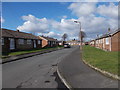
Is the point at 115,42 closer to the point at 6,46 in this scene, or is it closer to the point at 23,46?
the point at 6,46

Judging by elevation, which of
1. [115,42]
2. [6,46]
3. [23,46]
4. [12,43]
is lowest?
[23,46]

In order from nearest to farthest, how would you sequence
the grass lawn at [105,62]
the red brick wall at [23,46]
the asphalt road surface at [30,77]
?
the asphalt road surface at [30,77] < the grass lawn at [105,62] < the red brick wall at [23,46]

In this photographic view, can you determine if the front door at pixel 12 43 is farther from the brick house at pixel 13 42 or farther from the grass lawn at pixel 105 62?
the grass lawn at pixel 105 62

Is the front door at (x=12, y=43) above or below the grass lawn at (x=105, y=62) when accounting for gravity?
above

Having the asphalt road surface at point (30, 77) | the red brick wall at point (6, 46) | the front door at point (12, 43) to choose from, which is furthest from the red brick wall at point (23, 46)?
the asphalt road surface at point (30, 77)

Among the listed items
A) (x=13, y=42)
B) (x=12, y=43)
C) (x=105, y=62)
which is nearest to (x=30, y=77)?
(x=105, y=62)

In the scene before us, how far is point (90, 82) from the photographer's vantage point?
5285 mm

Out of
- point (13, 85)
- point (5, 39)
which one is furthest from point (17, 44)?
point (13, 85)

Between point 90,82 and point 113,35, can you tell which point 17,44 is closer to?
point 113,35

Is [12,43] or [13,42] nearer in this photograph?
[12,43]

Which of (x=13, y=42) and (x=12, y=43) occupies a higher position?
(x=13, y=42)

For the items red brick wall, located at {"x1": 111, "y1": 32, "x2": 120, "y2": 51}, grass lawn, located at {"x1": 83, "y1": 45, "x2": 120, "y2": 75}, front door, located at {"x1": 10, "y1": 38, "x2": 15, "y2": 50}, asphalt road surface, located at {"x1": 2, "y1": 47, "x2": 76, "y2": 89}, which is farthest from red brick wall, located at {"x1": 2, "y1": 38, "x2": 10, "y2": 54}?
red brick wall, located at {"x1": 111, "y1": 32, "x2": 120, "y2": 51}

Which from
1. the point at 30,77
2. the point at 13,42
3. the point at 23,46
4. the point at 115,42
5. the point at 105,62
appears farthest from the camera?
the point at 23,46

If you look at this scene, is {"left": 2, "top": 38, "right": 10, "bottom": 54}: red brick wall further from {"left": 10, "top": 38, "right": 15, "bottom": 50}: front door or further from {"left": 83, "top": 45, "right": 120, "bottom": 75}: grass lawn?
{"left": 83, "top": 45, "right": 120, "bottom": 75}: grass lawn
